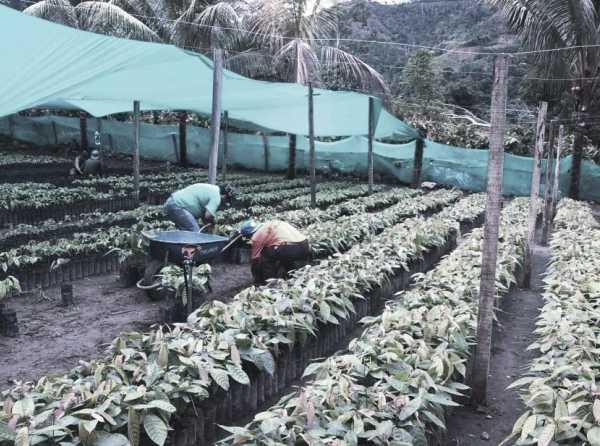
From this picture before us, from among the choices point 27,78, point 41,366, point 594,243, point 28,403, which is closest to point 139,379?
point 28,403

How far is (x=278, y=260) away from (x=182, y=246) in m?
1.78

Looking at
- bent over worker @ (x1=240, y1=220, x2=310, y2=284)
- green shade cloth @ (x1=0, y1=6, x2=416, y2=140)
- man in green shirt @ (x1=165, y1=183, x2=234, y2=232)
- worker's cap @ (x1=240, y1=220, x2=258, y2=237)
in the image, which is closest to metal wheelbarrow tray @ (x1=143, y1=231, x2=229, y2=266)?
worker's cap @ (x1=240, y1=220, x2=258, y2=237)

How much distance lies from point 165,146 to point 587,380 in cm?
2041

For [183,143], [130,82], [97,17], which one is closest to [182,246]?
[130,82]

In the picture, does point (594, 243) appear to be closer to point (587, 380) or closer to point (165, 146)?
point (587, 380)

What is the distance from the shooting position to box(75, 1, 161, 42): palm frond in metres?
16.6

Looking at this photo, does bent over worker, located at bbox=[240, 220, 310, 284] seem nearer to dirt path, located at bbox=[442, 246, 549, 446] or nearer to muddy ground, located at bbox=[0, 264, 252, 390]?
muddy ground, located at bbox=[0, 264, 252, 390]

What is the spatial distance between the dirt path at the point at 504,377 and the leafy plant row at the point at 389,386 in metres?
0.28

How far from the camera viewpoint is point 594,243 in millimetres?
7504

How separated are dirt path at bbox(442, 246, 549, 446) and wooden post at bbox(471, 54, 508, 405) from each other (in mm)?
375

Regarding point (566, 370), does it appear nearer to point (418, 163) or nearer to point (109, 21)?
point (418, 163)

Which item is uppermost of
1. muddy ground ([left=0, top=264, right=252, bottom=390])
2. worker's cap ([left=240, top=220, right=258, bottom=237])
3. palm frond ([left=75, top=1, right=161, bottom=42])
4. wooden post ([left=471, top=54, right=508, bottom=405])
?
palm frond ([left=75, top=1, right=161, bottom=42])

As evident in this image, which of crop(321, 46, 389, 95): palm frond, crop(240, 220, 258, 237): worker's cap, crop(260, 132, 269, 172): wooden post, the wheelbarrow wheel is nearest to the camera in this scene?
crop(240, 220, 258, 237): worker's cap

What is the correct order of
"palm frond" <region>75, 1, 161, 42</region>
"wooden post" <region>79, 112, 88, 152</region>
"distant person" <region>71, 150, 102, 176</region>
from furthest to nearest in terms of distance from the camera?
"wooden post" <region>79, 112, 88, 152</region> < "palm frond" <region>75, 1, 161, 42</region> < "distant person" <region>71, 150, 102, 176</region>
